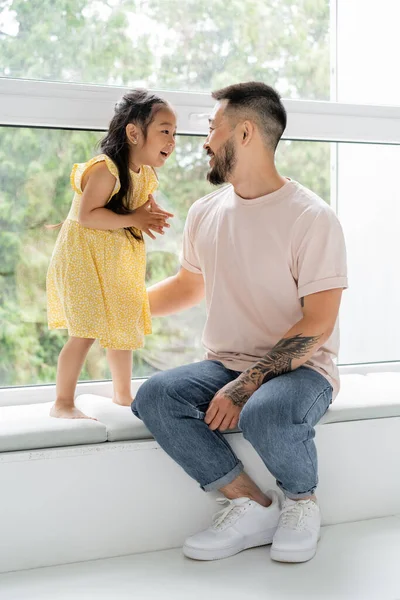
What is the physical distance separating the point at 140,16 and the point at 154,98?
43 cm

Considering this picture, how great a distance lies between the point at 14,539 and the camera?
Result: 1.82m

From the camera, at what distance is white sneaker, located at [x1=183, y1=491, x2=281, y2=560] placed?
6.11 ft

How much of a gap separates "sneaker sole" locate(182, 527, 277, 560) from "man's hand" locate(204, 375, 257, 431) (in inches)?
11.0

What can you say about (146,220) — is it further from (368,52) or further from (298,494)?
(368,52)

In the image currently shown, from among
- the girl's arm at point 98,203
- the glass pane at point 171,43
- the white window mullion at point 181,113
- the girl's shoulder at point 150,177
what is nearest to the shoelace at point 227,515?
the girl's arm at point 98,203

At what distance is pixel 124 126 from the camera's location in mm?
2080

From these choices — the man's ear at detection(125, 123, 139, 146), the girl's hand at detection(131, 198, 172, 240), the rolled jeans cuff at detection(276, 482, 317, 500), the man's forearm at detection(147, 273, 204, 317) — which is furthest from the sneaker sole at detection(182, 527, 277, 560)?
the man's ear at detection(125, 123, 139, 146)

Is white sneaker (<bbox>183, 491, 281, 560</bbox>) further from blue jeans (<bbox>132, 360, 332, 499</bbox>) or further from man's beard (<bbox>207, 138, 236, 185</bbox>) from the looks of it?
man's beard (<bbox>207, 138, 236, 185</bbox>)

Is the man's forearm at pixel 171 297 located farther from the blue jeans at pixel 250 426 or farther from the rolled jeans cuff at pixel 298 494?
the rolled jeans cuff at pixel 298 494

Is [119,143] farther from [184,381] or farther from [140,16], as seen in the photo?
[184,381]

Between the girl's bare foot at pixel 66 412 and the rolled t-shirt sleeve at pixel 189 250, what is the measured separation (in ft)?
1.73

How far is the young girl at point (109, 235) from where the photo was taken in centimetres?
205

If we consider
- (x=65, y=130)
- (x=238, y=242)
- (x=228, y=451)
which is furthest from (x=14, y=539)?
(x=65, y=130)

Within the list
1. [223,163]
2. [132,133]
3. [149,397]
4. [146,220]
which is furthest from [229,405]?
[132,133]
